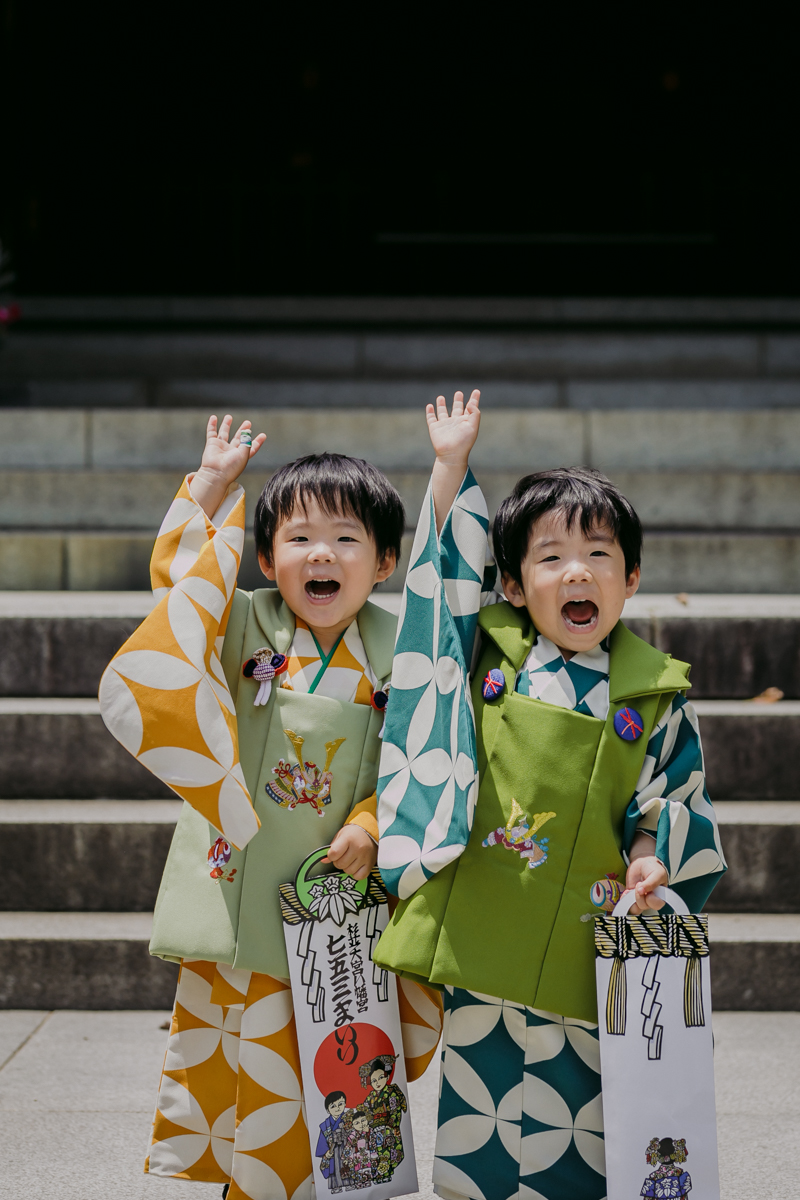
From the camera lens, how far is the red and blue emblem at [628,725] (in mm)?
1885

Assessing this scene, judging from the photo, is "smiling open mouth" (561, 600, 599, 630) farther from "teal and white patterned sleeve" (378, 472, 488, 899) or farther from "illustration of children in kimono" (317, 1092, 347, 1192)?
"illustration of children in kimono" (317, 1092, 347, 1192)

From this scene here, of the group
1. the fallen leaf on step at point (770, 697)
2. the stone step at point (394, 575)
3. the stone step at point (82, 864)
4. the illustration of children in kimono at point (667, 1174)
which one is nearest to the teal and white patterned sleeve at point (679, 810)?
the illustration of children in kimono at point (667, 1174)

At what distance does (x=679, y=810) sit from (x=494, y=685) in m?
0.39

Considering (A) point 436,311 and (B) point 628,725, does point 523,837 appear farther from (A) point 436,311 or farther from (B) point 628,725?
(A) point 436,311

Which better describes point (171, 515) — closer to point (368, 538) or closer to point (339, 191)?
point (368, 538)

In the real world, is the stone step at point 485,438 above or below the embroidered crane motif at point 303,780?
above

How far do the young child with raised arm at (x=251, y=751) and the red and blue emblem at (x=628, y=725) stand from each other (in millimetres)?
459

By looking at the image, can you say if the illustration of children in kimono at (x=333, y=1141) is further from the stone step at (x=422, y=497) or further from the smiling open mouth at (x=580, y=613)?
the stone step at (x=422, y=497)

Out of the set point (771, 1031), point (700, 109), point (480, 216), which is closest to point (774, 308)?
point (700, 109)

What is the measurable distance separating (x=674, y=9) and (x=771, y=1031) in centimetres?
781

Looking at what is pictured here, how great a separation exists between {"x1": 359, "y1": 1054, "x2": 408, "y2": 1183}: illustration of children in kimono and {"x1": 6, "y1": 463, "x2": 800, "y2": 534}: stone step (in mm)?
3327

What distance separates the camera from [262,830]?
2.00 m

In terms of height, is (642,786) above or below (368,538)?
below

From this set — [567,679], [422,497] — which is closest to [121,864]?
[567,679]
